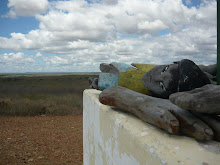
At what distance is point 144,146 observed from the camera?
3.22 feet

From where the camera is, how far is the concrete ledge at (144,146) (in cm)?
82

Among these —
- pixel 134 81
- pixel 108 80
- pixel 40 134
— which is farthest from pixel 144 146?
pixel 40 134

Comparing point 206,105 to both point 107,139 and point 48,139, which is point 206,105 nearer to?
point 107,139

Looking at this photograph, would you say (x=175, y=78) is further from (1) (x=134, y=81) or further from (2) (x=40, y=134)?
(2) (x=40, y=134)

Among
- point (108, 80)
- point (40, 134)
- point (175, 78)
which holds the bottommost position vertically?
point (40, 134)

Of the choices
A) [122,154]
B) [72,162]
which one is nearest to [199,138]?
[122,154]

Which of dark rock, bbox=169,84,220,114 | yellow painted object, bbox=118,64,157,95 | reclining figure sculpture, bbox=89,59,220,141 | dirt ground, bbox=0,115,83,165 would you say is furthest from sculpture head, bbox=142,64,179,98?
dirt ground, bbox=0,115,83,165

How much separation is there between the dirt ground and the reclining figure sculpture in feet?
12.3

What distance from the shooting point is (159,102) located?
1222 mm

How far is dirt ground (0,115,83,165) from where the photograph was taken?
4812mm

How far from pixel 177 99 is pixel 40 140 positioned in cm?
576

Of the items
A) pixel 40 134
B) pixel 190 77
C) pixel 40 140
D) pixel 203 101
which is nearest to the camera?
pixel 203 101

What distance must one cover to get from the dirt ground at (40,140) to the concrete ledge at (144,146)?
367 centimetres

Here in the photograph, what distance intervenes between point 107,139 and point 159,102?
22.1 inches
